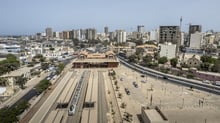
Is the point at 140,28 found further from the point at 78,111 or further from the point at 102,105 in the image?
the point at 78,111

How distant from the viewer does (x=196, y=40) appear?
195ft

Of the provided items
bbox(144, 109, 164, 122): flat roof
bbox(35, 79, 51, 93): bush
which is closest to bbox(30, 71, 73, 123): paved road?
bbox(35, 79, 51, 93): bush

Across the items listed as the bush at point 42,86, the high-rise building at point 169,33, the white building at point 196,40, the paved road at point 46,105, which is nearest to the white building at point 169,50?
the high-rise building at point 169,33

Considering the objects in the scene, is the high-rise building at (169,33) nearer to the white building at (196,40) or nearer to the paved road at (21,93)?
the white building at (196,40)

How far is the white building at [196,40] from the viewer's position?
58656mm

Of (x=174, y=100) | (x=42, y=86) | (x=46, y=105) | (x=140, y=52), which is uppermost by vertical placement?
(x=140, y=52)

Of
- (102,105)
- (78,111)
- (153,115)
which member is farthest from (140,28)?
(153,115)

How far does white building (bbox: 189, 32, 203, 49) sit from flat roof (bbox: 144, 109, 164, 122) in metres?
53.3

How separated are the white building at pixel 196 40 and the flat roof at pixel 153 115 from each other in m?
53.3

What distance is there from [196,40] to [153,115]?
54.5 meters

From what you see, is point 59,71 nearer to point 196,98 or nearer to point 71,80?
point 71,80

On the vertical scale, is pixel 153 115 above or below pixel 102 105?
above

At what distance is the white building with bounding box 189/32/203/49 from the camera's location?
58656mm

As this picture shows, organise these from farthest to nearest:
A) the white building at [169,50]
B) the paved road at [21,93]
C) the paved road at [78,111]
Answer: the white building at [169,50], the paved road at [21,93], the paved road at [78,111]
